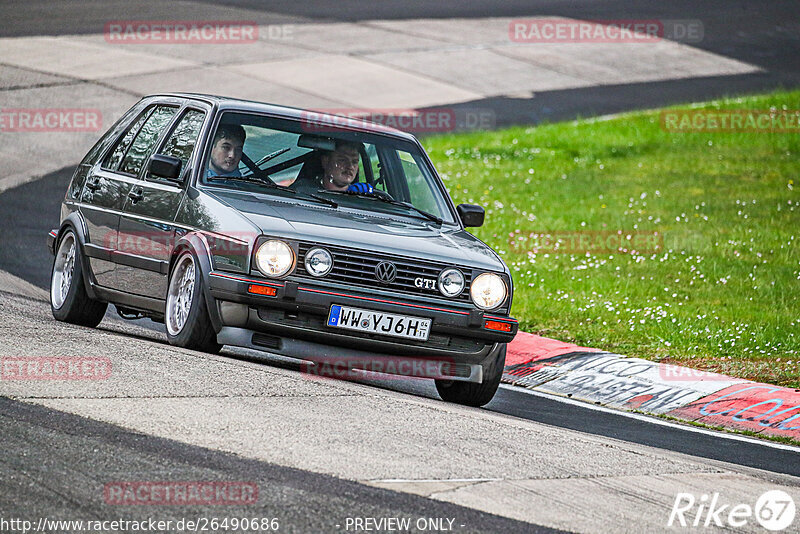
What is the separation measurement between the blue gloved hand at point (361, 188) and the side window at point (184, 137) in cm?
108

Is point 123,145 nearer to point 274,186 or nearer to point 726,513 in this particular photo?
point 274,186

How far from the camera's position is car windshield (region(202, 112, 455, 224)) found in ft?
28.4

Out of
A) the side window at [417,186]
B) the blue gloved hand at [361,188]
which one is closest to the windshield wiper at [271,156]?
the blue gloved hand at [361,188]

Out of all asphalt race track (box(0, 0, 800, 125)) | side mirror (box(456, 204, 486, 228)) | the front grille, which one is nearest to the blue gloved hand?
side mirror (box(456, 204, 486, 228))

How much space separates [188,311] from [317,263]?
0.95 m

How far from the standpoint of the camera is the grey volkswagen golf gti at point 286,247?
774 centimetres

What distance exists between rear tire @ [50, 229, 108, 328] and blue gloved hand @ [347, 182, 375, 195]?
6.59 feet

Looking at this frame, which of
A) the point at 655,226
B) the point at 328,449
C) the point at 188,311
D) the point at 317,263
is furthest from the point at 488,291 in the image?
the point at 655,226

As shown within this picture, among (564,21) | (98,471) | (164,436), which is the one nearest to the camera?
(98,471)

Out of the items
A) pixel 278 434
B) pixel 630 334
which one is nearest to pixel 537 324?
pixel 630 334

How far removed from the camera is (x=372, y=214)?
8.56 m

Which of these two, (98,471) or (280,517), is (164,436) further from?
(280,517)

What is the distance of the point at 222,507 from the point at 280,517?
0.79ft

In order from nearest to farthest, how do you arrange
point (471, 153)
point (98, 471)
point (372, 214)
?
point (98, 471) → point (372, 214) → point (471, 153)
